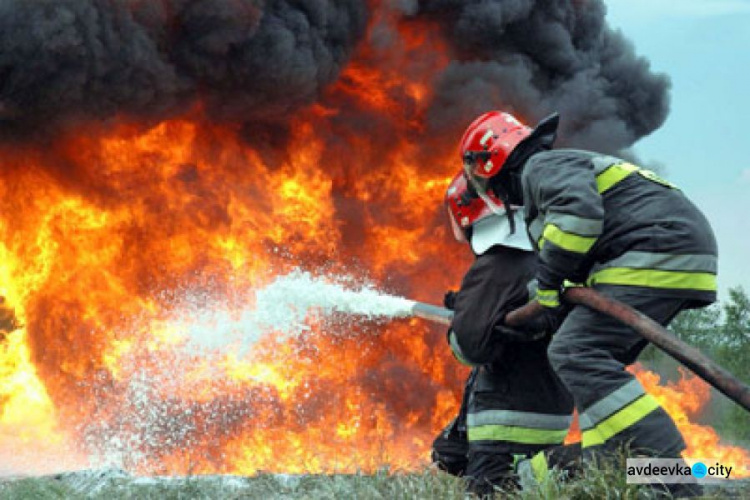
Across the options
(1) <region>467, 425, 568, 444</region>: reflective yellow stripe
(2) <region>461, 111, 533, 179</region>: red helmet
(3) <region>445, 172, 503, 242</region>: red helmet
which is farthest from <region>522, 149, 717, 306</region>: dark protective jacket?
(1) <region>467, 425, 568, 444</region>: reflective yellow stripe

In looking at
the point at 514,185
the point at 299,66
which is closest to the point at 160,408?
the point at 299,66

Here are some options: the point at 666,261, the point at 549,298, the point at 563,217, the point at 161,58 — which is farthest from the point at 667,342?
the point at 161,58

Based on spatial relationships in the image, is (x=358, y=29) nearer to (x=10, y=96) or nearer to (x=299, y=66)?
(x=299, y=66)

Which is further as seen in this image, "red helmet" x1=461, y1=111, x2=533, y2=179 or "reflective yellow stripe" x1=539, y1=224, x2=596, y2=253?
"red helmet" x1=461, y1=111, x2=533, y2=179

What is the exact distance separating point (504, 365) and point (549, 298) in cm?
76

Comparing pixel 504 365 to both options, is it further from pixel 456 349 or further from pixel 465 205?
pixel 465 205

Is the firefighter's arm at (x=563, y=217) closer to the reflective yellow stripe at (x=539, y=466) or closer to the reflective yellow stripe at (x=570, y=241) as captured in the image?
the reflective yellow stripe at (x=570, y=241)

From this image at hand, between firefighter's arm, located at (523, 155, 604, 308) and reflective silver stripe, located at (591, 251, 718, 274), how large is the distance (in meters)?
0.18

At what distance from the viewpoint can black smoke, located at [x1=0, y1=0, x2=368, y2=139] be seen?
912 cm

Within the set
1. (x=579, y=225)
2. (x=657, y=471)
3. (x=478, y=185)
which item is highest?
(x=478, y=185)

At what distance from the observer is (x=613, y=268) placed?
13.0 feet

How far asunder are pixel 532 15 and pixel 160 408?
7.52 m

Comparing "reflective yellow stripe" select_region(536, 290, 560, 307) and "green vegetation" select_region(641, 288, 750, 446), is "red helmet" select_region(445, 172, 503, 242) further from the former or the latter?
"green vegetation" select_region(641, 288, 750, 446)

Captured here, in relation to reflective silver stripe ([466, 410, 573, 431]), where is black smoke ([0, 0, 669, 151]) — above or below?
above
